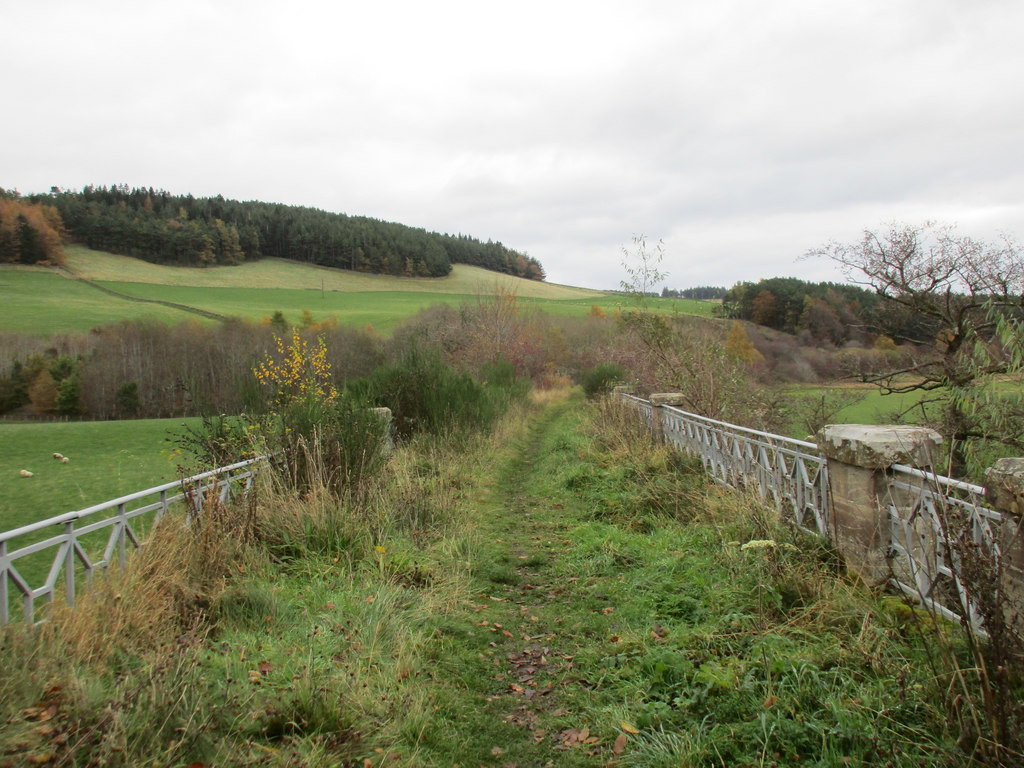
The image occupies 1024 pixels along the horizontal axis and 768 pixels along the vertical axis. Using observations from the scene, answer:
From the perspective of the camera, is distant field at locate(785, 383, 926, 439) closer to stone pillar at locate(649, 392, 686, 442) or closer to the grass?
stone pillar at locate(649, 392, 686, 442)

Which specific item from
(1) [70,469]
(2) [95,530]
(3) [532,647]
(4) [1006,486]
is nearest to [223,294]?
(1) [70,469]

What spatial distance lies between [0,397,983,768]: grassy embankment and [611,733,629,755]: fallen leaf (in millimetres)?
11

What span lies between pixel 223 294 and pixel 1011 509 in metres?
78.0

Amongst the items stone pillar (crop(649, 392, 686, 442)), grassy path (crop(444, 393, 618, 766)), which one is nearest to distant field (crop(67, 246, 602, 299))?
stone pillar (crop(649, 392, 686, 442))

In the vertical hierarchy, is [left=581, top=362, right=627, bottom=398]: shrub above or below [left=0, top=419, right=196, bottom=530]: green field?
above

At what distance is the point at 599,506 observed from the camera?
8211 millimetres

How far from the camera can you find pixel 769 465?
21.5ft

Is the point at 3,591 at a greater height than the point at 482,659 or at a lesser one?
greater

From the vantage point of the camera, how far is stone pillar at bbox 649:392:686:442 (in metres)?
11.0

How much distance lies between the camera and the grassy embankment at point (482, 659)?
104 inches

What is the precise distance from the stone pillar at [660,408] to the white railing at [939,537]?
22.8ft

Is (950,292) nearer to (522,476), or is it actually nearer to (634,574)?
(634,574)

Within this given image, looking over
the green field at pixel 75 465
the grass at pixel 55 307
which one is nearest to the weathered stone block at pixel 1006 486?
the green field at pixel 75 465

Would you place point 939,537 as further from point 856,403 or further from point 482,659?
point 856,403
